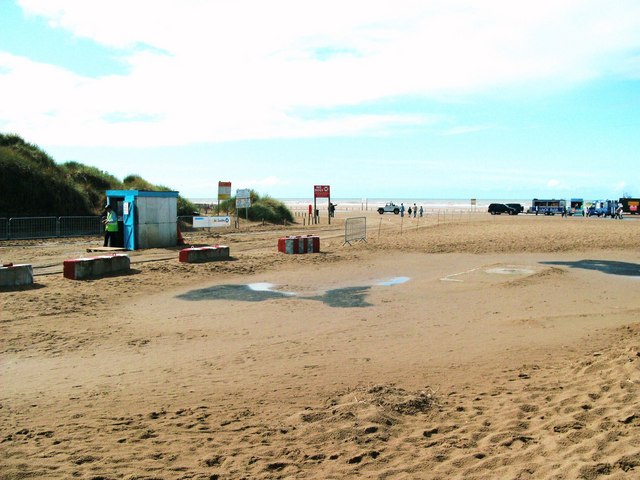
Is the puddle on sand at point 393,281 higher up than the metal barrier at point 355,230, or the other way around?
the metal barrier at point 355,230

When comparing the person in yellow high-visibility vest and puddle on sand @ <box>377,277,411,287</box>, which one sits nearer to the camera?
puddle on sand @ <box>377,277,411,287</box>

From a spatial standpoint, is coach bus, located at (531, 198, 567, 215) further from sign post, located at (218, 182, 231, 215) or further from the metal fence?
the metal fence

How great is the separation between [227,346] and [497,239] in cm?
2337

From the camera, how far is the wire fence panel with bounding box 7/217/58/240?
2789cm

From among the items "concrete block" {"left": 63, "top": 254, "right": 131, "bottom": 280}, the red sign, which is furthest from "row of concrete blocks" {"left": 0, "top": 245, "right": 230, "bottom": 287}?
the red sign

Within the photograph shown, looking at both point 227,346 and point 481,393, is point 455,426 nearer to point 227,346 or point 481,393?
point 481,393

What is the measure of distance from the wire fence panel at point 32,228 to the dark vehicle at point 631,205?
6587cm

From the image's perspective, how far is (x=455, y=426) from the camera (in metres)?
5.84

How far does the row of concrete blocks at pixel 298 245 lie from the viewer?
2308 centimetres

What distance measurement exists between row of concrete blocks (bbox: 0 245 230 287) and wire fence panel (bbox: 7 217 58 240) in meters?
11.9

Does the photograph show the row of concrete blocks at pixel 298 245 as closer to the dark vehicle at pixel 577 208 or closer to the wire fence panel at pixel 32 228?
the wire fence panel at pixel 32 228

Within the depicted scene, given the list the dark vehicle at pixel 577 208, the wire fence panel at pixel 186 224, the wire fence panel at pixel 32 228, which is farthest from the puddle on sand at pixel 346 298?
the dark vehicle at pixel 577 208

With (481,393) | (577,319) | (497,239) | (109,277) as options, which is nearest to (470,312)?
(577,319)

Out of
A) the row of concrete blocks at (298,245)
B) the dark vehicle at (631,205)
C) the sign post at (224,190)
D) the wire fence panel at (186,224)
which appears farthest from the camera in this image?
the dark vehicle at (631,205)
